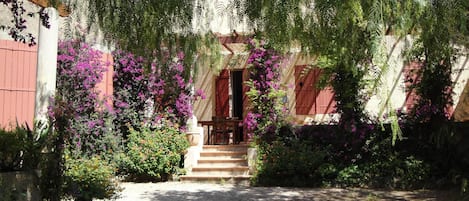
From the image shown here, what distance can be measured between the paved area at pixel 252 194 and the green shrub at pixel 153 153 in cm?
67

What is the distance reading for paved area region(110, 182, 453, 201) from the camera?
772cm

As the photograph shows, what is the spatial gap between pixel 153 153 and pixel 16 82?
313 cm

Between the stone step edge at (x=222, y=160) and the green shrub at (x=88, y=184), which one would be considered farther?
the stone step edge at (x=222, y=160)

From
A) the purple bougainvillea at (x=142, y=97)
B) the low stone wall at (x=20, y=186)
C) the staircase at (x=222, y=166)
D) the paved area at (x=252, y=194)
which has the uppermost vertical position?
the purple bougainvillea at (x=142, y=97)

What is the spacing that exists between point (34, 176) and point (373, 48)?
4249 mm

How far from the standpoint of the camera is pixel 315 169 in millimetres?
9516

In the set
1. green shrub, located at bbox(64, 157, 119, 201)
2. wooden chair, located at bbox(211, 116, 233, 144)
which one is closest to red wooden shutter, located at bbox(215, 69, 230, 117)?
wooden chair, located at bbox(211, 116, 233, 144)

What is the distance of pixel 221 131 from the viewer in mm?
12031

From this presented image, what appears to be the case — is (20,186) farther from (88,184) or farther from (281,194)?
(281,194)

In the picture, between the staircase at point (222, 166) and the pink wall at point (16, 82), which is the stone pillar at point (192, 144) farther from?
the pink wall at point (16, 82)

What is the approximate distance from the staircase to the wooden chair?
0.84m

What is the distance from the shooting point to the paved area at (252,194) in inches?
304

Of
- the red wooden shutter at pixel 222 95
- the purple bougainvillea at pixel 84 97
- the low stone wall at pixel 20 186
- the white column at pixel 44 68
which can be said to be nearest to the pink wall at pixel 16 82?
the white column at pixel 44 68

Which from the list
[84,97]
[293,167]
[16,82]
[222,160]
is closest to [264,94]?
[222,160]
